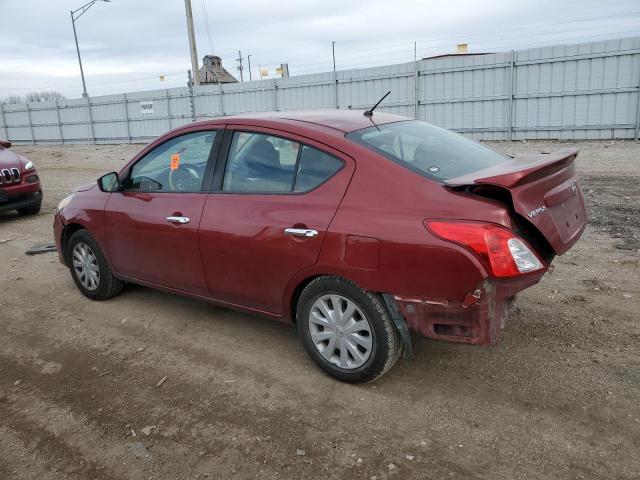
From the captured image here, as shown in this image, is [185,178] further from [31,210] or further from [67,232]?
[31,210]

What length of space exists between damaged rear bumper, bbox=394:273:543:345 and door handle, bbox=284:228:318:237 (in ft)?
2.08

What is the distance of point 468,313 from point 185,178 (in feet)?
7.75

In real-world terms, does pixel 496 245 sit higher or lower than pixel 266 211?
lower

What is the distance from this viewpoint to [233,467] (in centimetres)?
268

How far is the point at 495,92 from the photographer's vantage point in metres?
17.1

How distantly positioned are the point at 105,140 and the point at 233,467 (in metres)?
29.0

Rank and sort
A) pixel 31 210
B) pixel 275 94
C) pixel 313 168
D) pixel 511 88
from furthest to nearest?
pixel 275 94 < pixel 511 88 < pixel 31 210 < pixel 313 168

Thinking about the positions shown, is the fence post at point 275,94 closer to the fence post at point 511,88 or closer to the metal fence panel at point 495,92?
the metal fence panel at point 495,92

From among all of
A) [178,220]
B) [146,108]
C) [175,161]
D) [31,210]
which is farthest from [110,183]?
[146,108]

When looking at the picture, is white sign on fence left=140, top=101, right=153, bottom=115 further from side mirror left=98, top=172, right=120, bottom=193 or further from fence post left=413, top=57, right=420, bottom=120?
side mirror left=98, top=172, right=120, bottom=193

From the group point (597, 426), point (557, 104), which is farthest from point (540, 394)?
point (557, 104)

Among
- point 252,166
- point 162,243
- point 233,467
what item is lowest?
point 233,467

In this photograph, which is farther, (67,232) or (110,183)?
(67,232)

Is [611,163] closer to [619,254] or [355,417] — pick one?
[619,254]
